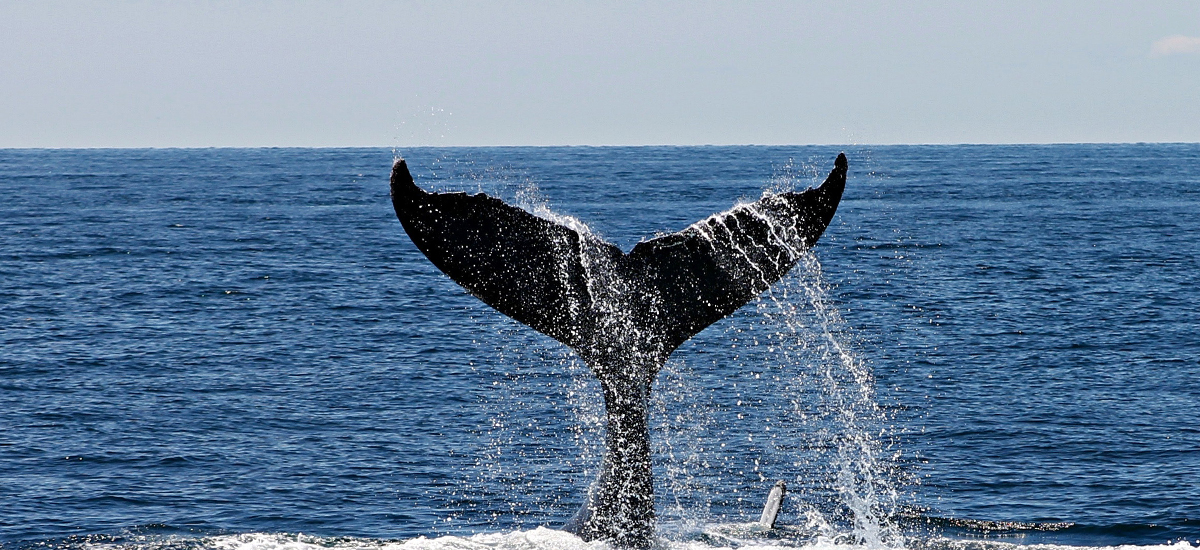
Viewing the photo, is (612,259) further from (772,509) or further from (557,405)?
(557,405)

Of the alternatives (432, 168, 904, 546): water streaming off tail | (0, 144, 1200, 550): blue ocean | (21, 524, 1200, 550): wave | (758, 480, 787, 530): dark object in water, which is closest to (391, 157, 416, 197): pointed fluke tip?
(432, 168, 904, 546): water streaming off tail

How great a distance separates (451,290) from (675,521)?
19864 mm

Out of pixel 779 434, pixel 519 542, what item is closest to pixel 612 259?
pixel 519 542

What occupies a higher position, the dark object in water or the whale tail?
the whale tail

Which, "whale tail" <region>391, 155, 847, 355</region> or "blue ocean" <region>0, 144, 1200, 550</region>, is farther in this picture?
"blue ocean" <region>0, 144, 1200, 550</region>

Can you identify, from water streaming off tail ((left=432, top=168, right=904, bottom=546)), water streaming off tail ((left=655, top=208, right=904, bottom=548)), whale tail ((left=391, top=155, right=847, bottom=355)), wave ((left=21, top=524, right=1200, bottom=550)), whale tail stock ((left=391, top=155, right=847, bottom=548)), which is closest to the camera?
whale tail ((left=391, top=155, right=847, bottom=355))

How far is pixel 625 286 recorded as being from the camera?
9.20 meters

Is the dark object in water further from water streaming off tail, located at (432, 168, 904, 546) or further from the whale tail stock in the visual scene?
the whale tail stock

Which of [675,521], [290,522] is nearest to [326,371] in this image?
[290,522]

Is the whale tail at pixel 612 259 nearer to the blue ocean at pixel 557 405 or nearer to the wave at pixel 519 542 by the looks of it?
the blue ocean at pixel 557 405

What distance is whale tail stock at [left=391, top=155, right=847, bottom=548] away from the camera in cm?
877

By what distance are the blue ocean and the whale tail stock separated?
A: 511 millimetres

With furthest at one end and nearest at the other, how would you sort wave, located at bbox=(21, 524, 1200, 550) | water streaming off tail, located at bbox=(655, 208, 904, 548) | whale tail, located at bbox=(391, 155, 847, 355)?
water streaming off tail, located at bbox=(655, 208, 904, 548) < wave, located at bbox=(21, 524, 1200, 550) < whale tail, located at bbox=(391, 155, 847, 355)

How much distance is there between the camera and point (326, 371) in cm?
2327
